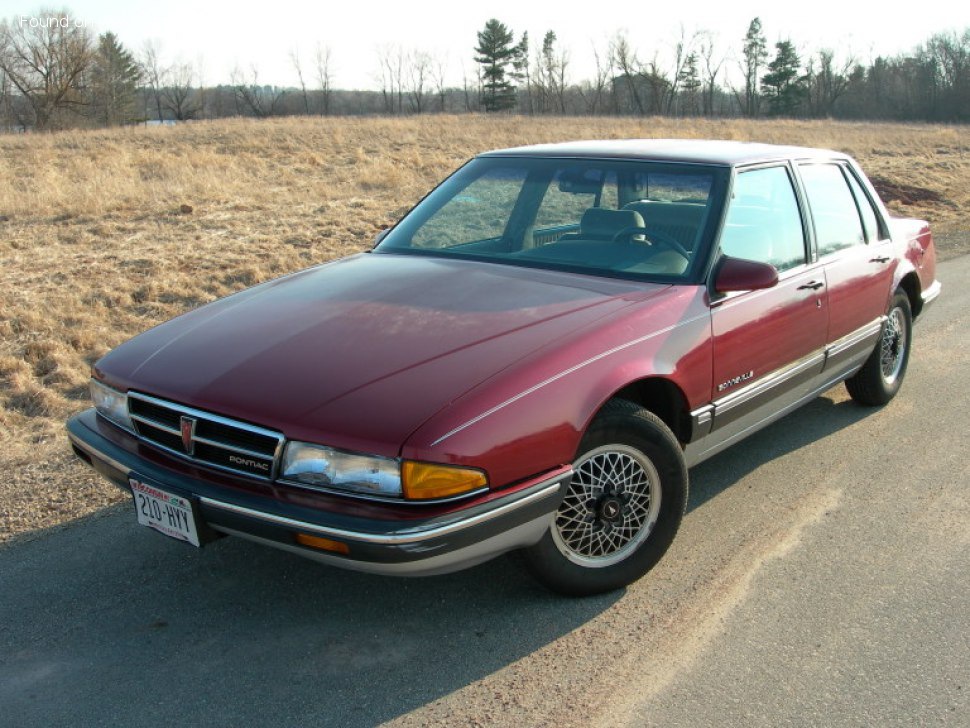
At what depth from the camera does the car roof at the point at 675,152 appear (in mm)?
4063

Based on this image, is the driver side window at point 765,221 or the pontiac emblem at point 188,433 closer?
the pontiac emblem at point 188,433

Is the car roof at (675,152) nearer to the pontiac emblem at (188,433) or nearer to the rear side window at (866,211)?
the rear side window at (866,211)

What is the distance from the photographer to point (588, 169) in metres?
4.22

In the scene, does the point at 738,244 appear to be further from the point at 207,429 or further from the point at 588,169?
the point at 207,429

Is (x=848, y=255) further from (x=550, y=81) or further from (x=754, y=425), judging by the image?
(x=550, y=81)

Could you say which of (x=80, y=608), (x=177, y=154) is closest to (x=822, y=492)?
(x=80, y=608)

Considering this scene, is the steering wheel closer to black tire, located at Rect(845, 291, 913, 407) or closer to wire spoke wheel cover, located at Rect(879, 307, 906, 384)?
black tire, located at Rect(845, 291, 913, 407)

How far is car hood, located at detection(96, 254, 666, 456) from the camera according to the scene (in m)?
2.67

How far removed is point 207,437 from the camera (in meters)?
2.82

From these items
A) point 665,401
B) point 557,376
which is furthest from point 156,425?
point 665,401

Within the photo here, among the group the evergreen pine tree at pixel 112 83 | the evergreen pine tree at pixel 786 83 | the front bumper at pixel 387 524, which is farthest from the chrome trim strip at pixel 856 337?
the evergreen pine tree at pixel 786 83

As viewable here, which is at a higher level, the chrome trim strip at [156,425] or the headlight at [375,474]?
the chrome trim strip at [156,425]

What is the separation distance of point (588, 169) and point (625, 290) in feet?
3.18

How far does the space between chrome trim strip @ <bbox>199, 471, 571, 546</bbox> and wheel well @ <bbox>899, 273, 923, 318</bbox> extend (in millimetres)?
3765
